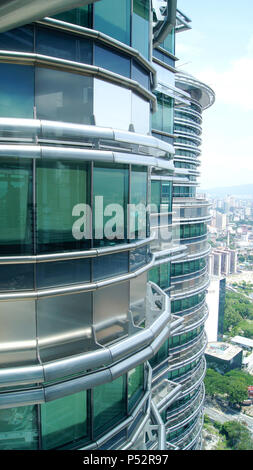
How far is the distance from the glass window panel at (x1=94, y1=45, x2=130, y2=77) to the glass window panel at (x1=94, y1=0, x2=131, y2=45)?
15.1 inches

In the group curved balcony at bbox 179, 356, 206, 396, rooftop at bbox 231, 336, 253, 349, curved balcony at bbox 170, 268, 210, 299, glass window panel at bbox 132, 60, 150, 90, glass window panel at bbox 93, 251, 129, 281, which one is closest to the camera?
glass window panel at bbox 93, 251, 129, 281

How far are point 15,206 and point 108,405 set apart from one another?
5236 millimetres

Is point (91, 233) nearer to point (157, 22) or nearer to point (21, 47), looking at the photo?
point (21, 47)

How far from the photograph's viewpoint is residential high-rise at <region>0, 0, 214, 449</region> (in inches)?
285

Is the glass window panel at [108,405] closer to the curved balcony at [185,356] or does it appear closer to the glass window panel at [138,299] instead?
the glass window panel at [138,299]

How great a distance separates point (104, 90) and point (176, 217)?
1868 cm

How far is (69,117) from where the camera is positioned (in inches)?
313

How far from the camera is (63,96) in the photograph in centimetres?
789

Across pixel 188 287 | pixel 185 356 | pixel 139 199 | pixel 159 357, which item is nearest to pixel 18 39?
pixel 139 199

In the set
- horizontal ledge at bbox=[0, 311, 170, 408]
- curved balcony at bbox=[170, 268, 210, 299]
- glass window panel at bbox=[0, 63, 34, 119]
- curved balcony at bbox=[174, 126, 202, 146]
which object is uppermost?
curved balcony at bbox=[174, 126, 202, 146]

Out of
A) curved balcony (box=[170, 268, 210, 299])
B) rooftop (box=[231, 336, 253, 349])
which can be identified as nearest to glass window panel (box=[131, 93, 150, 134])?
curved balcony (box=[170, 268, 210, 299])

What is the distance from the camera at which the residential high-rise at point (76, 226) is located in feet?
23.8

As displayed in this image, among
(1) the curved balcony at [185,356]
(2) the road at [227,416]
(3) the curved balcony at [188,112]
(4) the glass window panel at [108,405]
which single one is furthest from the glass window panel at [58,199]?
(2) the road at [227,416]

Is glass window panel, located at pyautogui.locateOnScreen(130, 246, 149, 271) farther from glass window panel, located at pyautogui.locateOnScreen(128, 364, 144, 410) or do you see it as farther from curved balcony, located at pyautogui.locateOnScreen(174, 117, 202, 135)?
curved balcony, located at pyautogui.locateOnScreen(174, 117, 202, 135)
